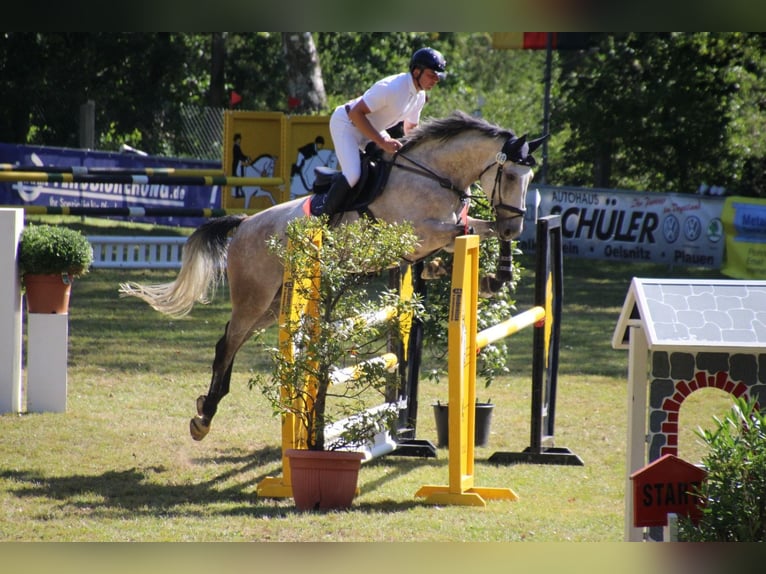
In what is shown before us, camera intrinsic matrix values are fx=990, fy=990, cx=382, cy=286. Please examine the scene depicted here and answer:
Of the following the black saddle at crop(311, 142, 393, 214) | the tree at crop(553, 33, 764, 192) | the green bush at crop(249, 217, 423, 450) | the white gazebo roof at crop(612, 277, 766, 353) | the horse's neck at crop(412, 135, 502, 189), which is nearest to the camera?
the white gazebo roof at crop(612, 277, 766, 353)

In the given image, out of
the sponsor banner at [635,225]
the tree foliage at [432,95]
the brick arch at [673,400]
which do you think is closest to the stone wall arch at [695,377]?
the brick arch at [673,400]

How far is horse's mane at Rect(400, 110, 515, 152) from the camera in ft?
17.6

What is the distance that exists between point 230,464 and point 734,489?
3.69 m

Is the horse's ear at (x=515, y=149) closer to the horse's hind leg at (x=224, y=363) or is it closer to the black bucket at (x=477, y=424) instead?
the horse's hind leg at (x=224, y=363)

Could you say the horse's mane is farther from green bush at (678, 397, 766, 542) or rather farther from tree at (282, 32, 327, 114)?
tree at (282, 32, 327, 114)

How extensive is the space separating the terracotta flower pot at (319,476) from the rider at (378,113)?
161cm

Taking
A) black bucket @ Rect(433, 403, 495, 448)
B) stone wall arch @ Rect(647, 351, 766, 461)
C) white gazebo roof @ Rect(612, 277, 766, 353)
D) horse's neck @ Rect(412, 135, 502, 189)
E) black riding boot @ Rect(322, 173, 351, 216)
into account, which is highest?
horse's neck @ Rect(412, 135, 502, 189)

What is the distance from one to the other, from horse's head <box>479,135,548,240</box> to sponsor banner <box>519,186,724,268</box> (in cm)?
977

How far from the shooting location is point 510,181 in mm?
5172

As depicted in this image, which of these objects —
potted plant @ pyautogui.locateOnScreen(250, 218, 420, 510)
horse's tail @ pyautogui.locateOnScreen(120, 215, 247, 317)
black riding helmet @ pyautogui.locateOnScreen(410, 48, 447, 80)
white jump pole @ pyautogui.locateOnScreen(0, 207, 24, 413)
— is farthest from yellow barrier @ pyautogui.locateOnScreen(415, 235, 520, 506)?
white jump pole @ pyautogui.locateOnScreen(0, 207, 24, 413)

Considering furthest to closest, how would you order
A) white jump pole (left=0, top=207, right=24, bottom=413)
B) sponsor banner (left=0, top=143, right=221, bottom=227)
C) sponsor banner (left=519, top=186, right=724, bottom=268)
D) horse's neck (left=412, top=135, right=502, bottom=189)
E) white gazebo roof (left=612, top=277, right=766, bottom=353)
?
sponsor banner (left=0, top=143, right=221, bottom=227), sponsor banner (left=519, top=186, right=724, bottom=268), white jump pole (left=0, top=207, right=24, bottom=413), horse's neck (left=412, top=135, right=502, bottom=189), white gazebo roof (left=612, top=277, right=766, bottom=353)

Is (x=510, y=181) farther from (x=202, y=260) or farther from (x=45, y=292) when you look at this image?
(x=45, y=292)
